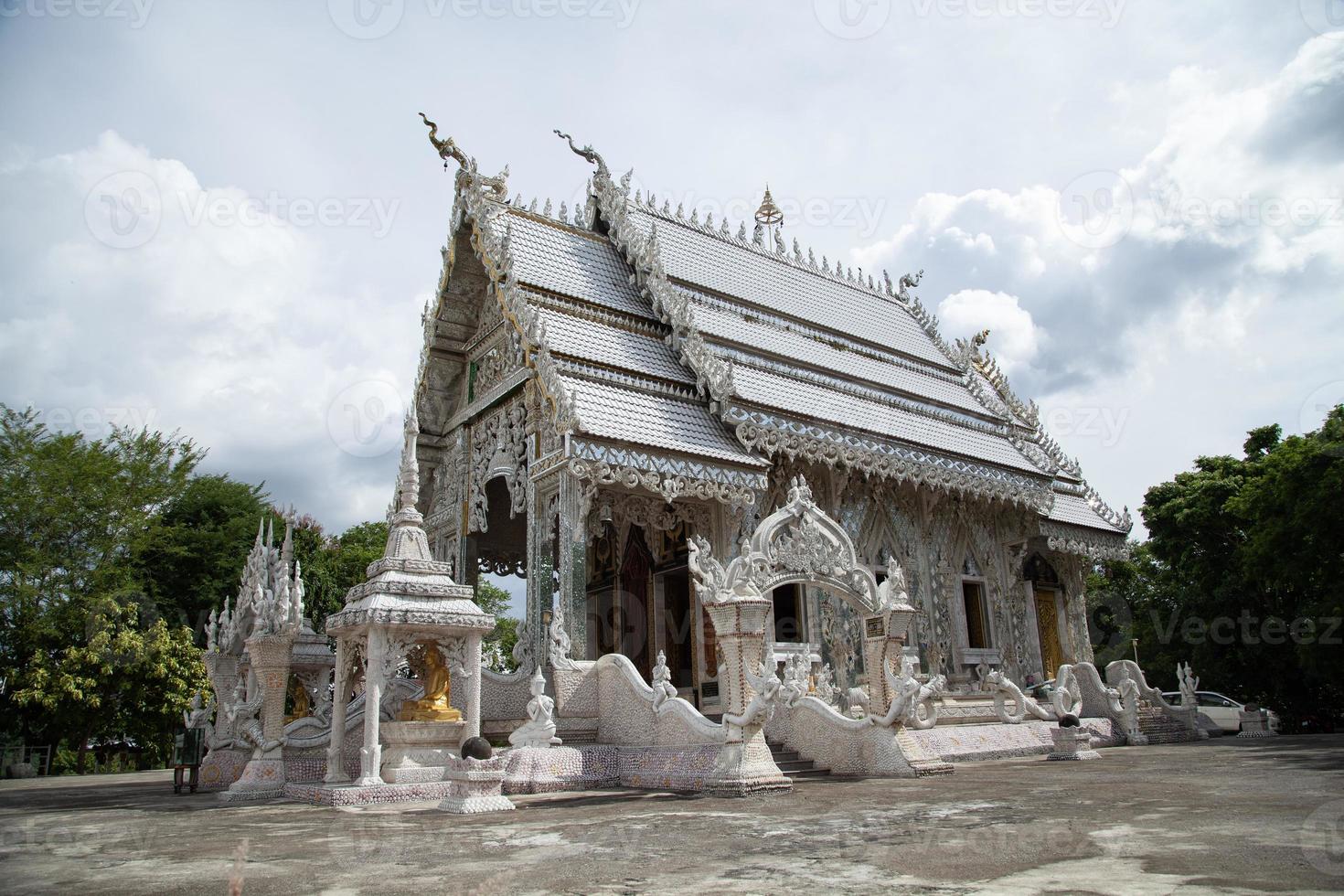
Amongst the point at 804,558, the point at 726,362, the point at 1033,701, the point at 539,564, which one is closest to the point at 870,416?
the point at 726,362

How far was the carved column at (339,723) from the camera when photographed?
9.85m

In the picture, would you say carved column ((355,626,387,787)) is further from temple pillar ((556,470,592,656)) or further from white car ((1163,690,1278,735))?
white car ((1163,690,1278,735))

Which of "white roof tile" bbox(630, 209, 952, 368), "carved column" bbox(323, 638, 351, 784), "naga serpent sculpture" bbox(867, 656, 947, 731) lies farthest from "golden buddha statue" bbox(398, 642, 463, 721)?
"white roof tile" bbox(630, 209, 952, 368)

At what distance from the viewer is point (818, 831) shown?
5852mm

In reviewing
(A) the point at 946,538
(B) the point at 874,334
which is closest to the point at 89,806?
(A) the point at 946,538

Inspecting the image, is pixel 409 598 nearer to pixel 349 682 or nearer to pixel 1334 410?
pixel 349 682

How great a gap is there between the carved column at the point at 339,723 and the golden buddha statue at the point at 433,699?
0.65m

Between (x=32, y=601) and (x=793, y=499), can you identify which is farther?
(x=32, y=601)

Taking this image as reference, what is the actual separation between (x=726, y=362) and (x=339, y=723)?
7.34 m

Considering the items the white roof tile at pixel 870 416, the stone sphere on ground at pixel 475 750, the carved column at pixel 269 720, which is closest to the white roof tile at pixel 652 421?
the white roof tile at pixel 870 416

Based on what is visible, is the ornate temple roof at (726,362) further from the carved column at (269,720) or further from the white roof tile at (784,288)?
the carved column at (269,720)

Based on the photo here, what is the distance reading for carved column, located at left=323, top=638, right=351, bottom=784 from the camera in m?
9.85

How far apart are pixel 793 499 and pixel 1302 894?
25.4ft

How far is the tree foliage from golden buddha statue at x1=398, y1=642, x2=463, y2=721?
15037 mm
